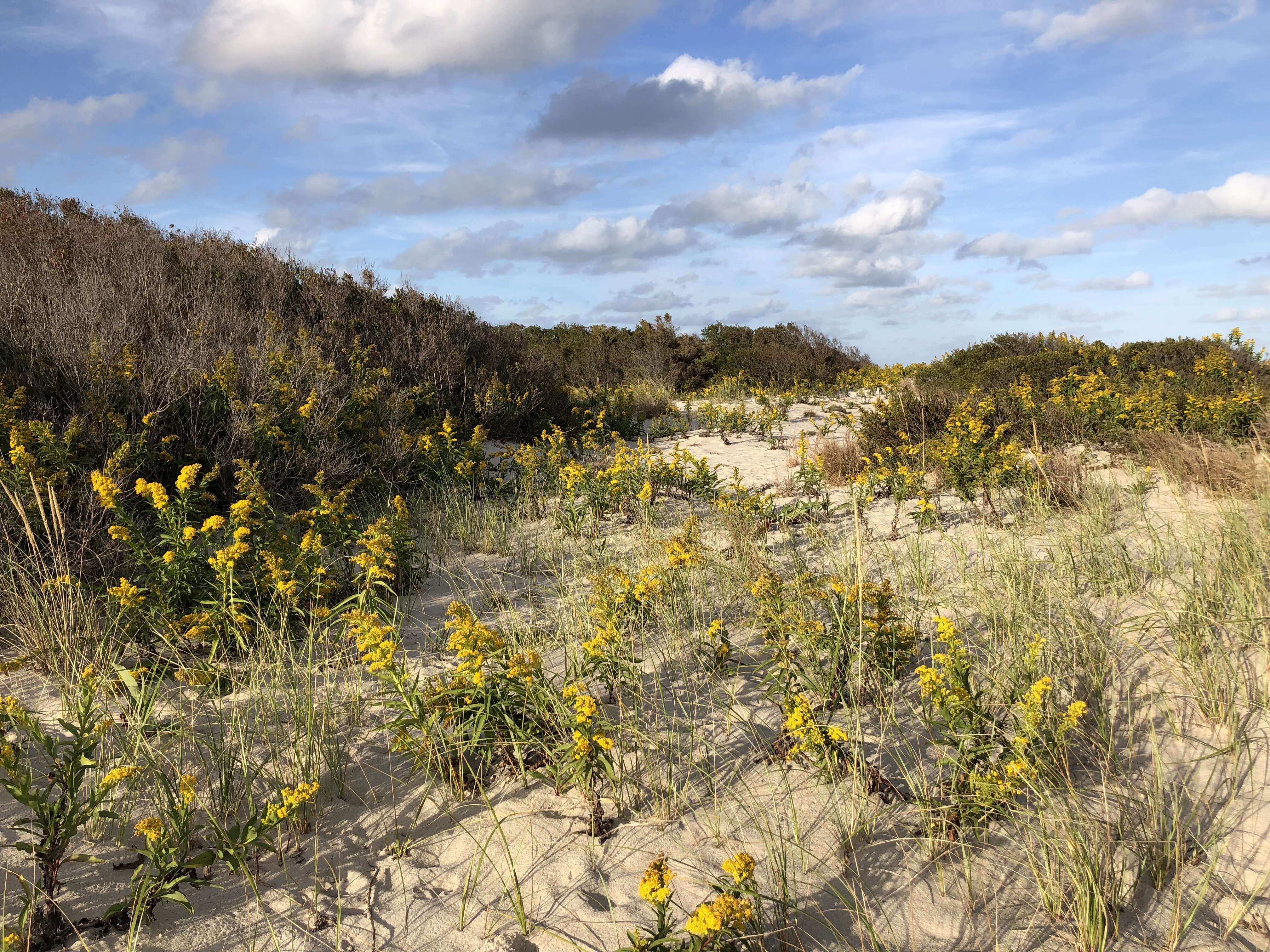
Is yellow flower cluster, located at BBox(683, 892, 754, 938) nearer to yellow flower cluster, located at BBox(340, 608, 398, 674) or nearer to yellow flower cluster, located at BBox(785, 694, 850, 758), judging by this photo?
yellow flower cluster, located at BBox(785, 694, 850, 758)

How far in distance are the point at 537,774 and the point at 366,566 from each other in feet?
6.01

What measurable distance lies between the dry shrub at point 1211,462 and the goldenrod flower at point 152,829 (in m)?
6.00

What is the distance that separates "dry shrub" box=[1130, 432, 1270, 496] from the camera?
5367 mm

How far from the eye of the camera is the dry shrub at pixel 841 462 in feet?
24.6

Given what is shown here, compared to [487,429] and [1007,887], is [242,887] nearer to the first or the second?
[1007,887]

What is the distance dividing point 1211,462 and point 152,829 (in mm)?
7095

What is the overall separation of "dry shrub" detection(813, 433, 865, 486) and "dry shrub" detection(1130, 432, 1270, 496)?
2471 mm

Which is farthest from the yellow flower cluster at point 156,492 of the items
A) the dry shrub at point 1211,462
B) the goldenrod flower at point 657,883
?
the dry shrub at point 1211,462

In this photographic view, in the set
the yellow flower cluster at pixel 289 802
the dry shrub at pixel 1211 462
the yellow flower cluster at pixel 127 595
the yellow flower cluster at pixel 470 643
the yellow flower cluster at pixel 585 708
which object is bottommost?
the yellow flower cluster at pixel 289 802

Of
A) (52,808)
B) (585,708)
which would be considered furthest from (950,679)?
(52,808)

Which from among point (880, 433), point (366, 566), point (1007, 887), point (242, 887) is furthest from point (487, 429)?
point (1007, 887)

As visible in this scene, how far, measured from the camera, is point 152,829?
2.18 m

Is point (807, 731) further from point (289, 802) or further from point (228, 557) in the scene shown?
point (228, 557)

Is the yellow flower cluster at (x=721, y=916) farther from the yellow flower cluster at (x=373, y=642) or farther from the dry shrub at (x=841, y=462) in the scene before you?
the dry shrub at (x=841, y=462)
